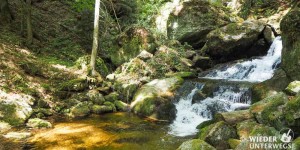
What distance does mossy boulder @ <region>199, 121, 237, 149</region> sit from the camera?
7074 millimetres

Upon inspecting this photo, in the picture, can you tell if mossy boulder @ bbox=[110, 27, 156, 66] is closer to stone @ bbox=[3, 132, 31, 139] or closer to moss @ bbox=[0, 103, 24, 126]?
moss @ bbox=[0, 103, 24, 126]

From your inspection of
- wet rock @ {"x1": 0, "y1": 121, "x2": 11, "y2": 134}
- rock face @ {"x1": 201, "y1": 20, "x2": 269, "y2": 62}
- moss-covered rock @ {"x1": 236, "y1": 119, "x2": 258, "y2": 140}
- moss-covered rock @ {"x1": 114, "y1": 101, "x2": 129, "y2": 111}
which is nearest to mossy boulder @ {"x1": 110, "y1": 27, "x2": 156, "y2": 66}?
rock face @ {"x1": 201, "y1": 20, "x2": 269, "y2": 62}

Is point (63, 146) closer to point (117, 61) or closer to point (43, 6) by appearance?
point (117, 61)

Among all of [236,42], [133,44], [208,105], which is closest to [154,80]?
[208,105]

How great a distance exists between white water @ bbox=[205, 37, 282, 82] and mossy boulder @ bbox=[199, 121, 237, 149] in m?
6.98

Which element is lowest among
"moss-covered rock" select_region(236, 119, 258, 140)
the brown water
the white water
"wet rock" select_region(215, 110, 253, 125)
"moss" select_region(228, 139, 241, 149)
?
the brown water

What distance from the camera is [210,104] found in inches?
451

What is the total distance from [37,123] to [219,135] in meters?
6.22

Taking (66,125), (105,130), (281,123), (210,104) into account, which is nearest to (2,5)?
(66,125)

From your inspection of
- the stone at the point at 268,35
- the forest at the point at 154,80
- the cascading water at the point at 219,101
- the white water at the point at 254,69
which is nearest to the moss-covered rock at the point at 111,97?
the forest at the point at 154,80

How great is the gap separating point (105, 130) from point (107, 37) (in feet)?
38.8

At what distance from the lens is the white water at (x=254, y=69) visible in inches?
552

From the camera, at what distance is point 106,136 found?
9102mm

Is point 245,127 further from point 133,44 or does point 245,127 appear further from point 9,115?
point 133,44
